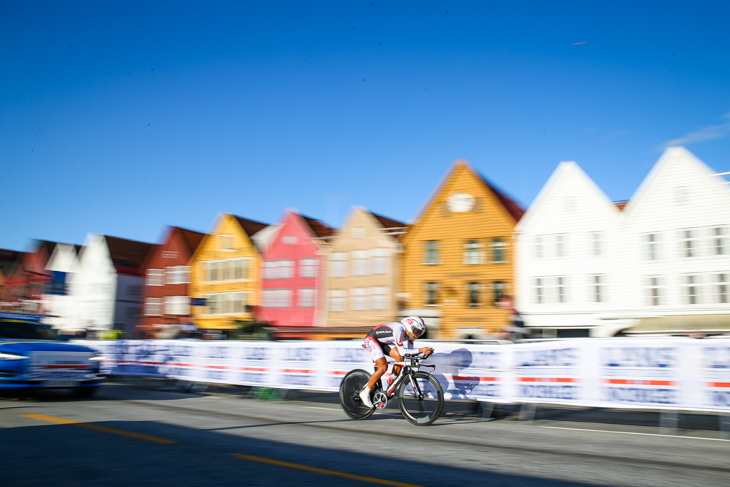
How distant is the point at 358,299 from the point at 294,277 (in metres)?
6.44

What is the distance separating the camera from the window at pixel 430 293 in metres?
41.1

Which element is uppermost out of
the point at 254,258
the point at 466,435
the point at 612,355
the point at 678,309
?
the point at 254,258

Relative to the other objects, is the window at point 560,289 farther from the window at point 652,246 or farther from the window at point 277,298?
the window at point 277,298

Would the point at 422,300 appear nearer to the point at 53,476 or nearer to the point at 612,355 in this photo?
the point at 612,355

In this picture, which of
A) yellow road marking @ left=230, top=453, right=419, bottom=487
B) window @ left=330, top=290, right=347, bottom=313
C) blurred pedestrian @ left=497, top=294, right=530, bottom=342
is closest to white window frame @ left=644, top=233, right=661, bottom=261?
window @ left=330, top=290, right=347, bottom=313

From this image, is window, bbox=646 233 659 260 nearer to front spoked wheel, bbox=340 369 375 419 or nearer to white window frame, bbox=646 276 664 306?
white window frame, bbox=646 276 664 306

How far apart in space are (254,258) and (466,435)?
43998mm

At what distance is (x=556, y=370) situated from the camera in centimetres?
1043

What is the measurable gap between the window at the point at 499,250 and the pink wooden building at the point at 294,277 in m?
13.4

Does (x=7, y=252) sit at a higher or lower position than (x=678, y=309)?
higher

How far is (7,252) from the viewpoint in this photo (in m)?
79.0

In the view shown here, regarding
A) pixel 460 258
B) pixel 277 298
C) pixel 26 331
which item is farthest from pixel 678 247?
pixel 26 331

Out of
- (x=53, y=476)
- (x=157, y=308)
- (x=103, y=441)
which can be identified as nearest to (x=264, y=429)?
(x=103, y=441)

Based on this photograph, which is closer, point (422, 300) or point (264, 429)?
point (264, 429)
